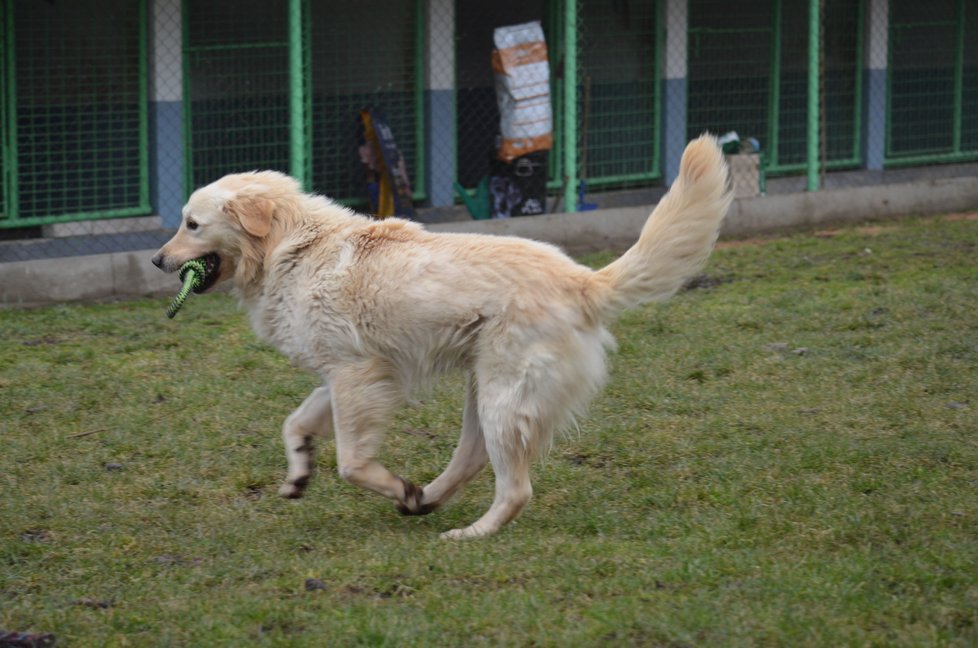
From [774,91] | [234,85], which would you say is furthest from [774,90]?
[234,85]

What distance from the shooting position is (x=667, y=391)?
753cm

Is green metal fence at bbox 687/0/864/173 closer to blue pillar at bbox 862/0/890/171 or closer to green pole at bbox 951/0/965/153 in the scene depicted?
blue pillar at bbox 862/0/890/171

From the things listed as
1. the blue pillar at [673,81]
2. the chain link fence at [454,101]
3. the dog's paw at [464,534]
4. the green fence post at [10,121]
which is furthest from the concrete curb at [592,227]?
the dog's paw at [464,534]

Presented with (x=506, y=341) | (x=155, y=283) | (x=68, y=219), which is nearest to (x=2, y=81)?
(x=68, y=219)

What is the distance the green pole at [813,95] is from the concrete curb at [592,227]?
0.36 m

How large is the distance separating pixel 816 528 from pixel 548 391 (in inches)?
45.0

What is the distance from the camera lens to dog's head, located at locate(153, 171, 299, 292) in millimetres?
5766

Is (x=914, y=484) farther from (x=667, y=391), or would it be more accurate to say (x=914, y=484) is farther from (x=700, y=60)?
(x=700, y=60)

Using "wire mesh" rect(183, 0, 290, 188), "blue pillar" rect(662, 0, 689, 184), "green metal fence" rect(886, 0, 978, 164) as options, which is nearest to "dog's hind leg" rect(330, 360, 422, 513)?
"wire mesh" rect(183, 0, 290, 188)

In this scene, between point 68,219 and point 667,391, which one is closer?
point 667,391

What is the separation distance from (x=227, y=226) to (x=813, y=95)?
10.3 m

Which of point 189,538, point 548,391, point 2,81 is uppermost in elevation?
point 2,81

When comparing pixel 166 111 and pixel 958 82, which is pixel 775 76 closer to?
pixel 958 82

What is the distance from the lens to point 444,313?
17.4 feet
